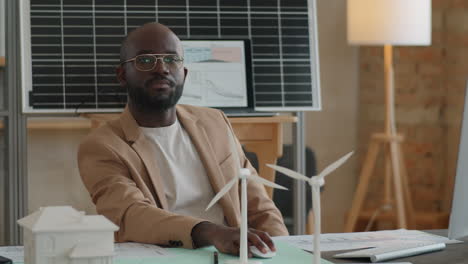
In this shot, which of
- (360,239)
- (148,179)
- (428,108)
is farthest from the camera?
(428,108)

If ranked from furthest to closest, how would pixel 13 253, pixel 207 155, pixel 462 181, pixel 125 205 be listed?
pixel 207 155
pixel 125 205
pixel 13 253
pixel 462 181

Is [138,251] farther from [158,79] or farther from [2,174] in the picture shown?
[2,174]

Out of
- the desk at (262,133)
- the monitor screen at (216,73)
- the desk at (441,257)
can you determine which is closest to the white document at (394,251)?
the desk at (441,257)

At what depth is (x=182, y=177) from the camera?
99.6 inches

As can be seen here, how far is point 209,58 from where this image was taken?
3.74m

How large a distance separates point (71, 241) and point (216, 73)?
7.65 ft

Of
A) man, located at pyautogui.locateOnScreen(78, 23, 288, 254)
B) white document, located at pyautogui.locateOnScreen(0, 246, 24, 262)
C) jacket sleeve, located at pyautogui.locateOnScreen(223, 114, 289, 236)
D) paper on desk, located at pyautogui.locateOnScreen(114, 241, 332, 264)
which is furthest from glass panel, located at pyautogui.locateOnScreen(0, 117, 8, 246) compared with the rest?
paper on desk, located at pyautogui.locateOnScreen(114, 241, 332, 264)

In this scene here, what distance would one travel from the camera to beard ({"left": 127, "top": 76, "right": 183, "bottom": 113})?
2.53 metres

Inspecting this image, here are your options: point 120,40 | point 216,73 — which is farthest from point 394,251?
point 120,40

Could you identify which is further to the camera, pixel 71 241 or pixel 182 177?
pixel 182 177

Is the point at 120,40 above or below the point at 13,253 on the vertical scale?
above

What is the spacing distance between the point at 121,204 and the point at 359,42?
2860 millimetres

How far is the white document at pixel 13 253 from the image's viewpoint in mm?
1858

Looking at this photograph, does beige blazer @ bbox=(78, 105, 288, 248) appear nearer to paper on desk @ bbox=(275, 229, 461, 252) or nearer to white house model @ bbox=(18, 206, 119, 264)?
paper on desk @ bbox=(275, 229, 461, 252)
